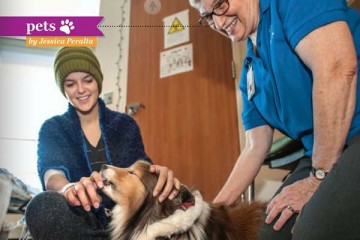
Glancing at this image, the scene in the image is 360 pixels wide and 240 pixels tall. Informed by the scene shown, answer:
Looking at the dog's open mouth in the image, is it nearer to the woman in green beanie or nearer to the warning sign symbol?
the woman in green beanie

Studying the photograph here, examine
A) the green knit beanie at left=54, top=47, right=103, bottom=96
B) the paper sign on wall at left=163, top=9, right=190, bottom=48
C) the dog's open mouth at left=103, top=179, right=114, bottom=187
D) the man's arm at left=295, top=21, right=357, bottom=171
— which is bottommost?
the dog's open mouth at left=103, top=179, right=114, bottom=187


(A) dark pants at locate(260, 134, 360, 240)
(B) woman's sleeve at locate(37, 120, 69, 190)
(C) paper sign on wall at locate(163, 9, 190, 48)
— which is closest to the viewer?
(A) dark pants at locate(260, 134, 360, 240)

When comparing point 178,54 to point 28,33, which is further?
point 178,54

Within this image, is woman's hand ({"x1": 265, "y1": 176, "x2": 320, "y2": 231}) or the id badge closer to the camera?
woman's hand ({"x1": 265, "y1": 176, "x2": 320, "y2": 231})

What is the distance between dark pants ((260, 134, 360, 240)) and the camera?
2.43 feet

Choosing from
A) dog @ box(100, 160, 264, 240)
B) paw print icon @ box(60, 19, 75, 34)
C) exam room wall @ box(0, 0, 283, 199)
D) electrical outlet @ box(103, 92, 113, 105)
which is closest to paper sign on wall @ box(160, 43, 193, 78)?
exam room wall @ box(0, 0, 283, 199)

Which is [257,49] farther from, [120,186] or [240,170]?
[120,186]

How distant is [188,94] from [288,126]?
1605 millimetres

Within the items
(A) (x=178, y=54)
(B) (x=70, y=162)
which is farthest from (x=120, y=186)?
(A) (x=178, y=54)

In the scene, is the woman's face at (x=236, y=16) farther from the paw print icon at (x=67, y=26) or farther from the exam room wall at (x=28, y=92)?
the exam room wall at (x=28, y=92)

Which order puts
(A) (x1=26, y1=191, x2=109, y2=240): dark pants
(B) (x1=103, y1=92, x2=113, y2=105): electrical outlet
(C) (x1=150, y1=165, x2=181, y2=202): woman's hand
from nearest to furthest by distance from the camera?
(A) (x1=26, y1=191, x2=109, y2=240): dark pants < (C) (x1=150, y1=165, x2=181, y2=202): woman's hand < (B) (x1=103, y1=92, x2=113, y2=105): electrical outlet

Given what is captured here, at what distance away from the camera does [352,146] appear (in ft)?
2.84

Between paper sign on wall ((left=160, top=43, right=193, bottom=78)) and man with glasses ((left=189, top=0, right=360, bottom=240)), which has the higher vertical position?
paper sign on wall ((left=160, top=43, right=193, bottom=78))

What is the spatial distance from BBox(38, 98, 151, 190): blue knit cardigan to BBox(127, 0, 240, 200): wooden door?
1015 millimetres
